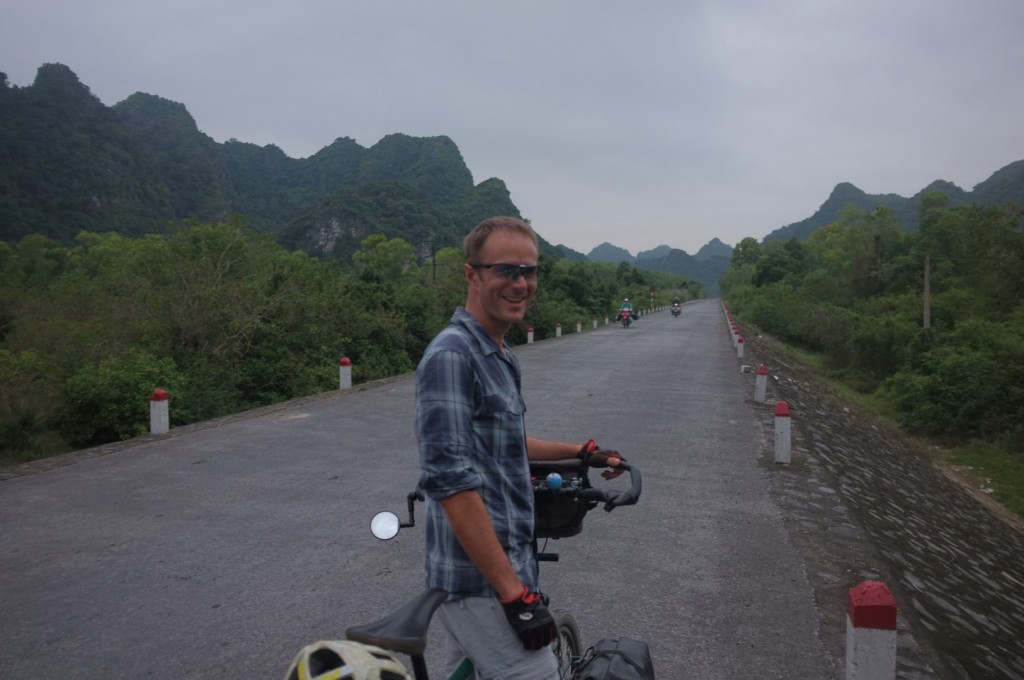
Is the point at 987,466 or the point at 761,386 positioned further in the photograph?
the point at 987,466

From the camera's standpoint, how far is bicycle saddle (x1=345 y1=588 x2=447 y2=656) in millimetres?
1437

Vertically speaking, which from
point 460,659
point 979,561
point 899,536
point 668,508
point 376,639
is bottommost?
point 979,561

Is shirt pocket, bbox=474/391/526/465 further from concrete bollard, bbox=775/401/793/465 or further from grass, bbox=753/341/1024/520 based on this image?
grass, bbox=753/341/1024/520

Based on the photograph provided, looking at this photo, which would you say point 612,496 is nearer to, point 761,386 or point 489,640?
point 489,640

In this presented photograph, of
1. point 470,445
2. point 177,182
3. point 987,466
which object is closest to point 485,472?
point 470,445

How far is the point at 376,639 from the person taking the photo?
56.9 inches

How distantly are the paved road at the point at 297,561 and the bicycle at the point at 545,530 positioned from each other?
62.8 inches

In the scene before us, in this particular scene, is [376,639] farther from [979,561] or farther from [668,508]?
[979,561]

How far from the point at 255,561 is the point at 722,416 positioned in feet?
26.9

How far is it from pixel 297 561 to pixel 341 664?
3.69 meters

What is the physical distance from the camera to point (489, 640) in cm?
178

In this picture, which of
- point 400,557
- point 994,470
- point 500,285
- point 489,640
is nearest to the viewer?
point 489,640

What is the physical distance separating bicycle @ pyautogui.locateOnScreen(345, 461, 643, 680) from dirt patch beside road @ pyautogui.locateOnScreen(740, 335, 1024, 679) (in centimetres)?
217

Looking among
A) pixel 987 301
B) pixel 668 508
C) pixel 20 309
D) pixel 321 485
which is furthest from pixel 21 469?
pixel 987 301
